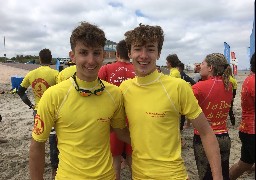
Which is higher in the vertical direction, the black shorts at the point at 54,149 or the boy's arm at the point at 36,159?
the boy's arm at the point at 36,159

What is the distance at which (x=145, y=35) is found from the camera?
7.94 ft

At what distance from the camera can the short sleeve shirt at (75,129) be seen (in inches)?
87.4

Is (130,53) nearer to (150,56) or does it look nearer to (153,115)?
(150,56)

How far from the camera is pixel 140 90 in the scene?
2.48 metres

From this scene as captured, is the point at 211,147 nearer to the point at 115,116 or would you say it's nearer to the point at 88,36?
the point at 115,116

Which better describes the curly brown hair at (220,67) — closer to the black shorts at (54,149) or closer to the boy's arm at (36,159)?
the boy's arm at (36,159)

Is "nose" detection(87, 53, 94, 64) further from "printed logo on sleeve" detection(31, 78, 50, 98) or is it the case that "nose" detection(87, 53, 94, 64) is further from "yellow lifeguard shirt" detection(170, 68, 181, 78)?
"yellow lifeguard shirt" detection(170, 68, 181, 78)

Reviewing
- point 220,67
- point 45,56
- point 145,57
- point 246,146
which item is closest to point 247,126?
point 246,146

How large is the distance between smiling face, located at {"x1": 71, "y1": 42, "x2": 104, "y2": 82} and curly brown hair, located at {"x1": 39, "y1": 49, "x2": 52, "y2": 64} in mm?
3862

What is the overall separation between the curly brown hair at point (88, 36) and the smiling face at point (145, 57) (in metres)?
0.29

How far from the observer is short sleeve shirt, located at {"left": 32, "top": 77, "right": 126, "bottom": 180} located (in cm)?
222

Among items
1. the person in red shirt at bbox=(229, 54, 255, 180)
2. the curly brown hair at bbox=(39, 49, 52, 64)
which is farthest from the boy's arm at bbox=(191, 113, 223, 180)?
the curly brown hair at bbox=(39, 49, 52, 64)

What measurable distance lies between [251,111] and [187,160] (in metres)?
2.62

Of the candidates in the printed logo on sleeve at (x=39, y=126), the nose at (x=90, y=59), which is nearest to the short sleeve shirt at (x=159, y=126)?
the nose at (x=90, y=59)
